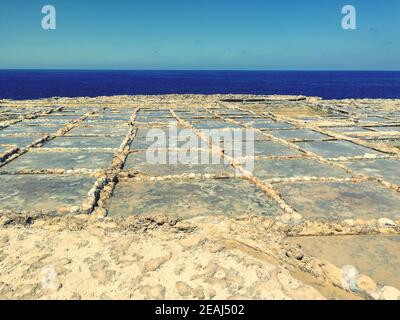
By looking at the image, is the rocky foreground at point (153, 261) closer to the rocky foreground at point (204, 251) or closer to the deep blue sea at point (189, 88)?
the rocky foreground at point (204, 251)

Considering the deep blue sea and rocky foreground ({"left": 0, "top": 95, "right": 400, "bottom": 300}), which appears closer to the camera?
rocky foreground ({"left": 0, "top": 95, "right": 400, "bottom": 300})

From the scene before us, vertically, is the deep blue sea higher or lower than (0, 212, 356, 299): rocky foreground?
higher

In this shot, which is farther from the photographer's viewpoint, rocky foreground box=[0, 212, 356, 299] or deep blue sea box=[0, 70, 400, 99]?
deep blue sea box=[0, 70, 400, 99]

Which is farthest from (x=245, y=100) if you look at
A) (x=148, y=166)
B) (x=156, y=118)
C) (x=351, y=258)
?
(x=351, y=258)

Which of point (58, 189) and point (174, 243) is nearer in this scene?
point (174, 243)

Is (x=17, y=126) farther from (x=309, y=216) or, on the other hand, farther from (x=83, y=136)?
(x=309, y=216)

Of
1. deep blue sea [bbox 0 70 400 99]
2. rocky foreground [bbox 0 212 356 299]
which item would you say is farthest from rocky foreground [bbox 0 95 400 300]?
deep blue sea [bbox 0 70 400 99]

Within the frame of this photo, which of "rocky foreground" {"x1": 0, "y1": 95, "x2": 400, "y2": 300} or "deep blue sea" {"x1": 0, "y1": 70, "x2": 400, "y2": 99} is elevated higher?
"deep blue sea" {"x1": 0, "y1": 70, "x2": 400, "y2": 99}

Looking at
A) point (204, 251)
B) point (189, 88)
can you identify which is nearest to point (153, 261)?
point (204, 251)

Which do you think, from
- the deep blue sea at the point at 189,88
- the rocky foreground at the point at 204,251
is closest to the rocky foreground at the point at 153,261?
the rocky foreground at the point at 204,251

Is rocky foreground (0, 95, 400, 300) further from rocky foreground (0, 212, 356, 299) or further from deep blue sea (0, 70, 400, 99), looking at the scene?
deep blue sea (0, 70, 400, 99)
